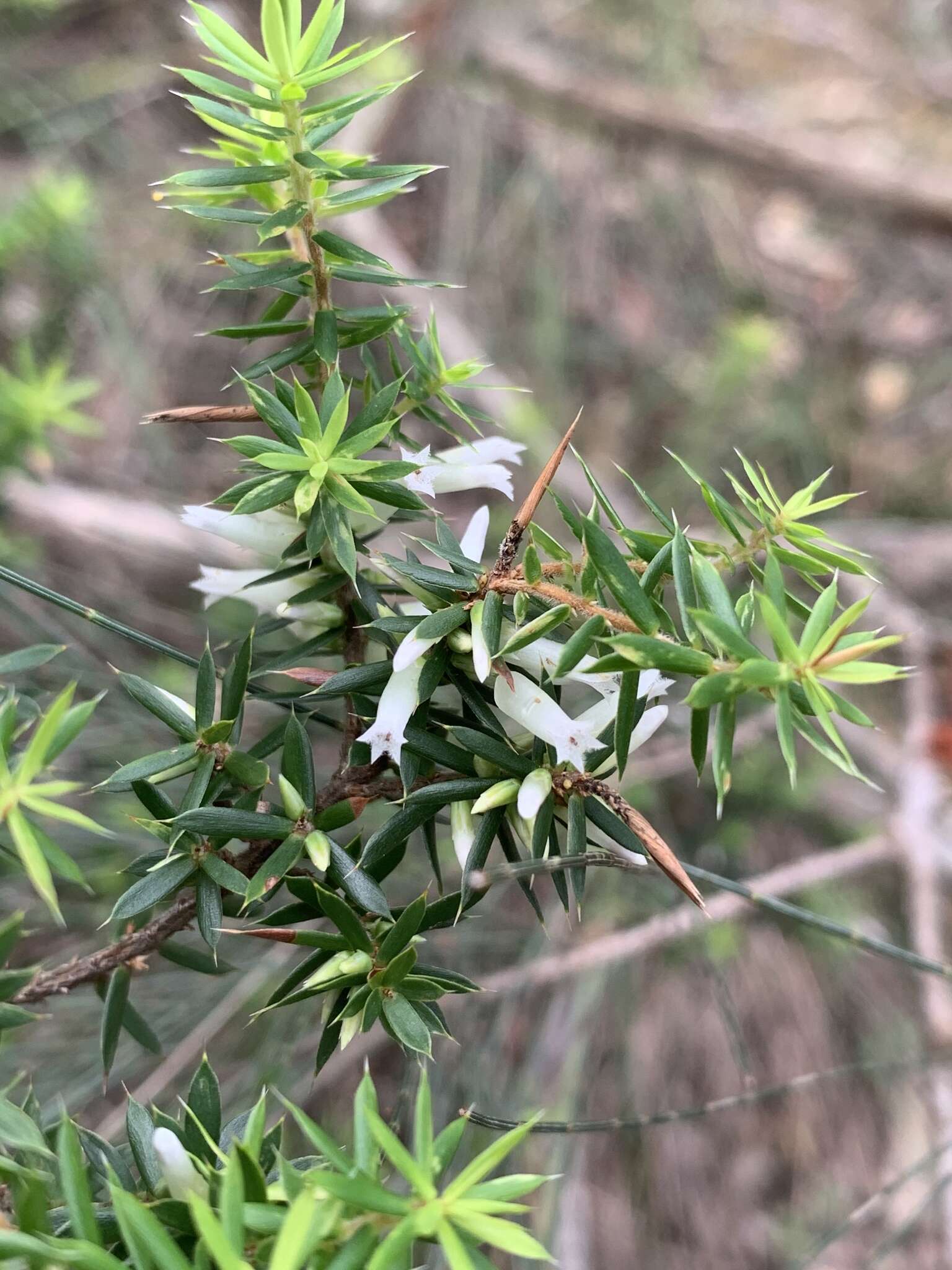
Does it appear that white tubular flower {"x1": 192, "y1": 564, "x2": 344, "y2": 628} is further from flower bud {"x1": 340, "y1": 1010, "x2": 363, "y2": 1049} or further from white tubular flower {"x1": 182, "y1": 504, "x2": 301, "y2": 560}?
flower bud {"x1": 340, "y1": 1010, "x2": 363, "y2": 1049}

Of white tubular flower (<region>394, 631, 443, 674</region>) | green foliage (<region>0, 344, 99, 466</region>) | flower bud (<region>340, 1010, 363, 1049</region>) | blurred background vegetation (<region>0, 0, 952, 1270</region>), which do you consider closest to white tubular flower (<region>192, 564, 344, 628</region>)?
white tubular flower (<region>394, 631, 443, 674</region>)

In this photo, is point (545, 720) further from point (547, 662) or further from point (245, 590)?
point (245, 590)

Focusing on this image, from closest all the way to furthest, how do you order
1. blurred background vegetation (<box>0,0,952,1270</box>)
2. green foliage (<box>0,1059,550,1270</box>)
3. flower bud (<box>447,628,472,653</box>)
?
green foliage (<box>0,1059,550,1270</box>), flower bud (<box>447,628,472,653</box>), blurred background vegetation (<box>0,0,952,1270</box>)

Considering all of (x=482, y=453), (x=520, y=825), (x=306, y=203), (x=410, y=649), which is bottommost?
(x=520, y=825)

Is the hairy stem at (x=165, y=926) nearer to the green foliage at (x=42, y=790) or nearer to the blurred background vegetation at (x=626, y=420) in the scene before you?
the green foliage at (x=42, y=790)

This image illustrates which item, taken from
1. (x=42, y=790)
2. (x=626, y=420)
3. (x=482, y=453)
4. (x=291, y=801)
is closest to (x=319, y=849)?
(x=291, y=801)

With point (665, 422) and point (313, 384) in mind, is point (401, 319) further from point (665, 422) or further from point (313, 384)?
point (665, 422)
